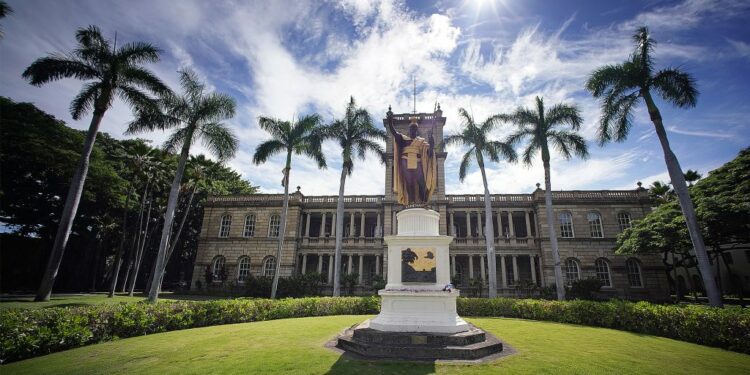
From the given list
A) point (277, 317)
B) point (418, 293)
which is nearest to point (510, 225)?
point (277, 317)

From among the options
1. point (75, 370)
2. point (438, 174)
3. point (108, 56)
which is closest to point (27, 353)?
point (75, 370)

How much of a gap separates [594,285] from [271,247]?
25.2 meters

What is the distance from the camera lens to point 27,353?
20.2 ft

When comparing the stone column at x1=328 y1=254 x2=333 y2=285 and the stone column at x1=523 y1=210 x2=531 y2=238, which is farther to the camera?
the stone column at x1=523 y1=210 x2=531 y2=238

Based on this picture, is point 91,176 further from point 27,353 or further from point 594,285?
point 594,285

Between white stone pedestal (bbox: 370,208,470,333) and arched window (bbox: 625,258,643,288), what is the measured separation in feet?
82.9

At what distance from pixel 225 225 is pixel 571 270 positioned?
3031 cm

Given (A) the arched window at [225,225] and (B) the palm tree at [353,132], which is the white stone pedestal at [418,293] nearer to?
(B) the palm tree at [353,132]

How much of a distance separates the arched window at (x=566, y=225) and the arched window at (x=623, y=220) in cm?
361

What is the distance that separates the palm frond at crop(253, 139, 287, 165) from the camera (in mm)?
19875

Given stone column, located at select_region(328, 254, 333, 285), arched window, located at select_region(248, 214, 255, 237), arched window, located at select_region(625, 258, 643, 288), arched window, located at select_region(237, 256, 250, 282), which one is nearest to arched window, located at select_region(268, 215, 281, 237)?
arched window, located at select_region(248, 214, 255, 237)

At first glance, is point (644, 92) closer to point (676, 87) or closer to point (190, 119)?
point (676, 87)

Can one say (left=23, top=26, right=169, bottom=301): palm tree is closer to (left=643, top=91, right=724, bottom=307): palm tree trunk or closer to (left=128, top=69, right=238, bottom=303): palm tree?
(left=128, top=69, right=238, bottom=303): palm tree

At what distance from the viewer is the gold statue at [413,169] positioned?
7.98 m
